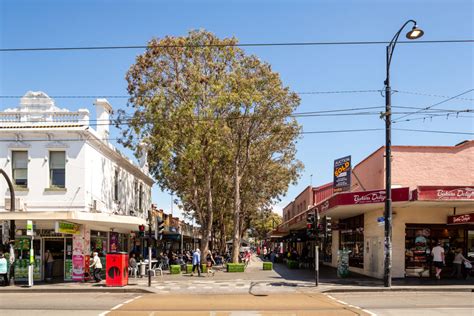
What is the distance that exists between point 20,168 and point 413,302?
20252 mm

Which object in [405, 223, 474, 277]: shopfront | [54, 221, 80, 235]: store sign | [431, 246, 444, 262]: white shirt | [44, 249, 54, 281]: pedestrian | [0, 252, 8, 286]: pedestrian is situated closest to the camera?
[54, 221, 80, 235]: store sign

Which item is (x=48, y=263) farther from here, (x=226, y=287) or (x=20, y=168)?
(x=226, y=287)

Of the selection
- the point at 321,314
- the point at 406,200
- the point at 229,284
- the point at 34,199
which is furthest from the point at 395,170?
the point at 34,199

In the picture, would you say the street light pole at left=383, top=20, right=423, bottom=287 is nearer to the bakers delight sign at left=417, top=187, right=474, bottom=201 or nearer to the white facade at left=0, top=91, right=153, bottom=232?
the bakers delight sign at left=417, top=187, right=474, bottom=201

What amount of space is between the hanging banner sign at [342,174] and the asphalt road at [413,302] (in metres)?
10.9

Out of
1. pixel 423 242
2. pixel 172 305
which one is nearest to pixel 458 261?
pixel 423 242

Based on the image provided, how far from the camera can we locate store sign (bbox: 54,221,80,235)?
24.0m

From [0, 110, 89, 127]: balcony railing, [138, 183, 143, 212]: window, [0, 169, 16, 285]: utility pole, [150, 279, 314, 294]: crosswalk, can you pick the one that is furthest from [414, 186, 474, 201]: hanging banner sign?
[138, 183, 143, 212]: window

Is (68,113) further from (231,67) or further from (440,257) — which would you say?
(440,257)

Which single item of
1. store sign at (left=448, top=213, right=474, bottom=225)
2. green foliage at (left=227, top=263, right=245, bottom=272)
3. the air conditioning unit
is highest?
the air conditioning unit

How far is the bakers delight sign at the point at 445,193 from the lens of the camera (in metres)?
22.7

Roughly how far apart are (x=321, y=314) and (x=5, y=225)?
15.3 meters

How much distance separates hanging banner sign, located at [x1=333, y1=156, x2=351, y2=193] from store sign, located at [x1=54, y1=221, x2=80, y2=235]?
15672mm

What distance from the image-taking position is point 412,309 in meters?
15.4
